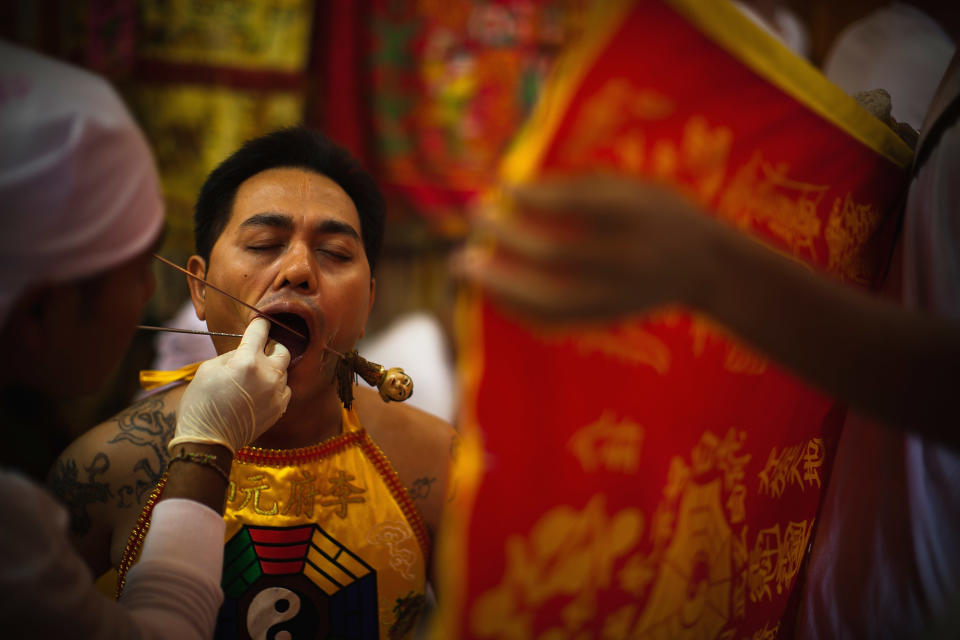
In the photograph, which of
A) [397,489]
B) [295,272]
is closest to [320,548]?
[397,489]

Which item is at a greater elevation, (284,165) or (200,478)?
(284,165)

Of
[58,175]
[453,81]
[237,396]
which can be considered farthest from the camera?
[453,81]

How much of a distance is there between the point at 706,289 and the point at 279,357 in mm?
1103

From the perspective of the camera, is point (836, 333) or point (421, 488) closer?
point (836, 333)

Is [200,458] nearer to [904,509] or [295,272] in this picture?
[295,272]

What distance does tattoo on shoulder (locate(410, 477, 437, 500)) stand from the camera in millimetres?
1799

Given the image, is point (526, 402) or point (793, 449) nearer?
point (526, 402)

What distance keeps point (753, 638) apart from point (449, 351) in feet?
8.62

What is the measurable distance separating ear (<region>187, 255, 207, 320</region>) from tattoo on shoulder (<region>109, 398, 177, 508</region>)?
0.27m

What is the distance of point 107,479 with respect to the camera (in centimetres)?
165

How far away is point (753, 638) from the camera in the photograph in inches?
57.5

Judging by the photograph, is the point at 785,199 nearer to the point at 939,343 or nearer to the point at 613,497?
the point at 939,343

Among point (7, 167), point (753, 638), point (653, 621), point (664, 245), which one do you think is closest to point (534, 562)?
point (653, 621)

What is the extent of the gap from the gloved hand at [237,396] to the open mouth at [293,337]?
9cm
